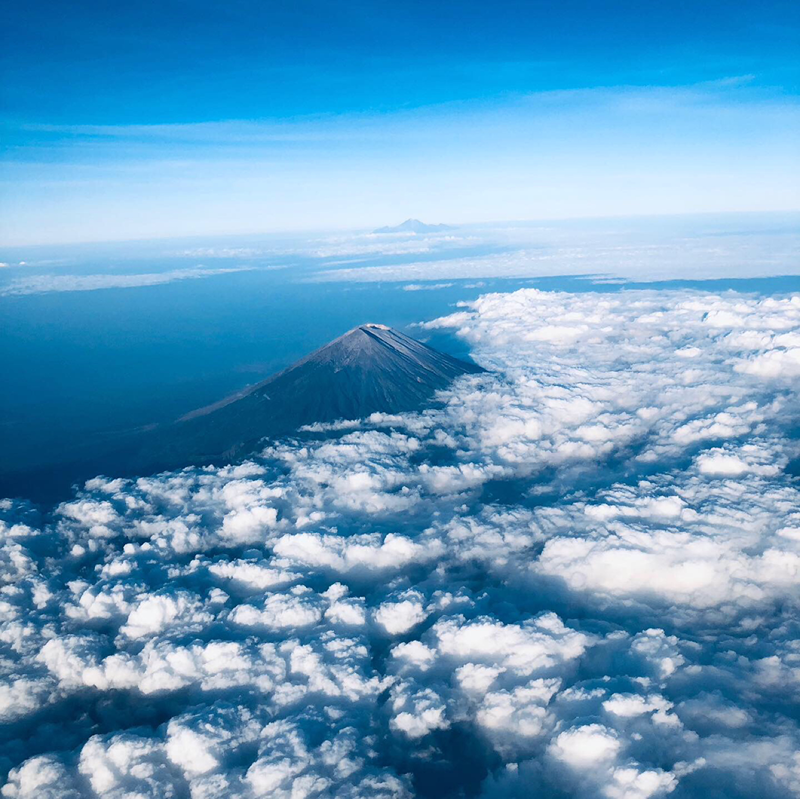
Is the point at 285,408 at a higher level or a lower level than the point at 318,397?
lower

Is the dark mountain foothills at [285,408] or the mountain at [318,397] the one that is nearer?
the dark mountain foothills at [285,408]

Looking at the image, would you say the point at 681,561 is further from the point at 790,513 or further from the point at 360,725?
the point at 360,725

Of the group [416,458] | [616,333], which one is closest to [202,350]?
[416,458]

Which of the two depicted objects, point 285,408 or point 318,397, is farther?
point 318,397

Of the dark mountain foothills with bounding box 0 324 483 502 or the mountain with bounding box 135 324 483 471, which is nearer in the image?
the dark mountain foothills with bounding box 0 324 483 502
